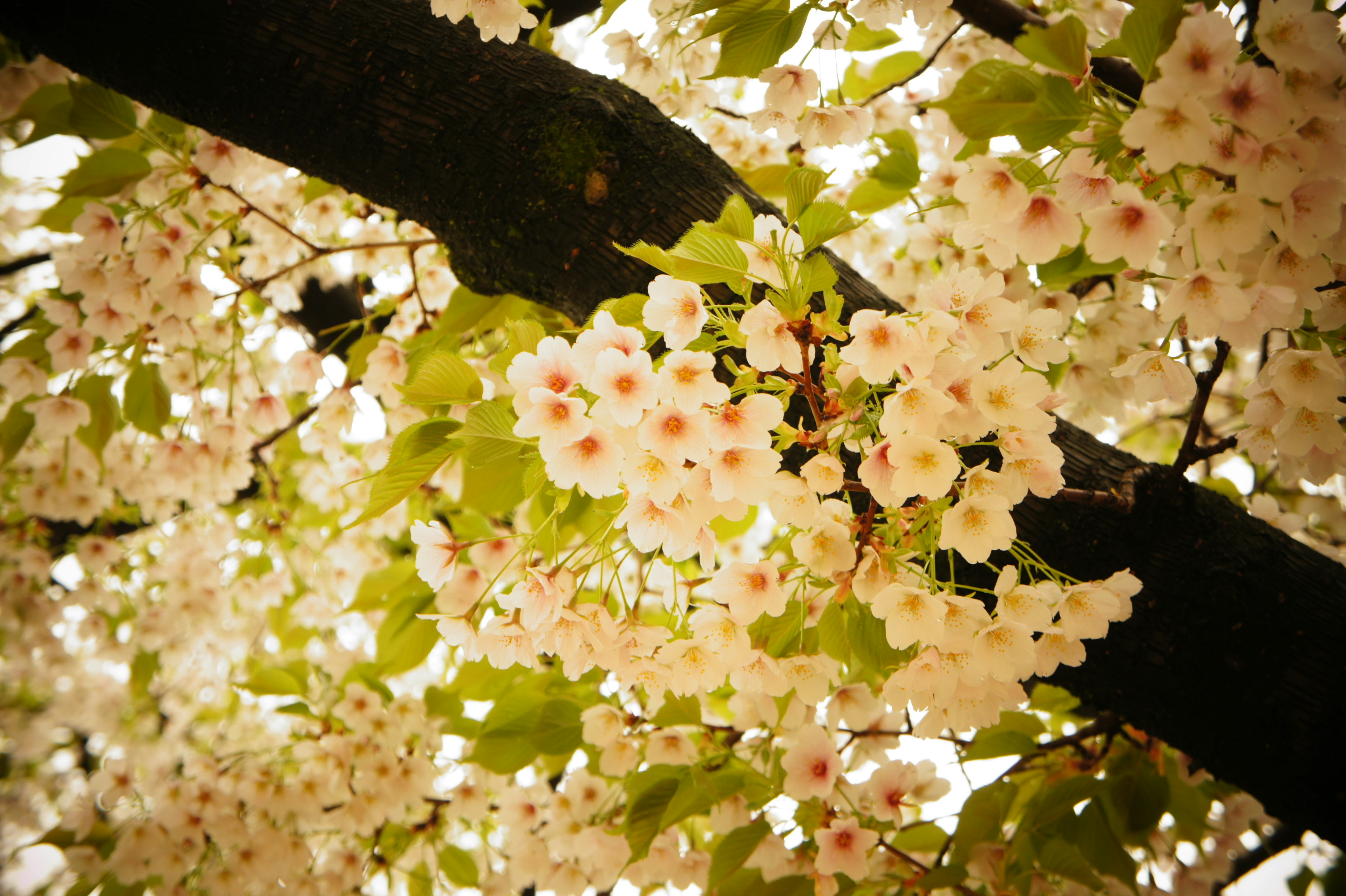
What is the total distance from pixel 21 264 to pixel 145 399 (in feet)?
4.64

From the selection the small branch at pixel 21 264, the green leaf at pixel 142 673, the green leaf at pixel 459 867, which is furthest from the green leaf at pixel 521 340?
the small branch at pixel 21 264

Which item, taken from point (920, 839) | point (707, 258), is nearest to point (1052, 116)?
point (707, 258)

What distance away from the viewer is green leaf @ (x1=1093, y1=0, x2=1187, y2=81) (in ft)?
2.08

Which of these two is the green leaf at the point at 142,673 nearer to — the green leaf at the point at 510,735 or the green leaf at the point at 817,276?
the green leaf at the point at 510,735

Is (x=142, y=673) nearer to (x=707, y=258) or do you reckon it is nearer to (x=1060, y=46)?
(x=707, y=258)

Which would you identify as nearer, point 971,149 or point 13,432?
point 971,149

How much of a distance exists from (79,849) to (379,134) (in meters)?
1.92

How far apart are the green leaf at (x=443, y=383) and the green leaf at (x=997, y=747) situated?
3.60 feet

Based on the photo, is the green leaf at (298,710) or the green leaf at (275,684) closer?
the green leaf at (298,710)

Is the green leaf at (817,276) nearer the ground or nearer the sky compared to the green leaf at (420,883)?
nearer the sky

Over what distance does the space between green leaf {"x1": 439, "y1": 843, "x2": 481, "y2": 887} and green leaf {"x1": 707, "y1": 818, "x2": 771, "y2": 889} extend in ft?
2.71

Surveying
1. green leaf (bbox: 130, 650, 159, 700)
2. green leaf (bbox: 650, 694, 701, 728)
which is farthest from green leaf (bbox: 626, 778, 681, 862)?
green leaf (bbox: 130, 650, 159, 700)

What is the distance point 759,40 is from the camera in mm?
945

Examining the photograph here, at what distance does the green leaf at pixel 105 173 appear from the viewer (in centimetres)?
139
